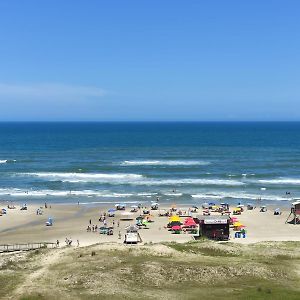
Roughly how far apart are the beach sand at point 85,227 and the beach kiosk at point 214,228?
110cm

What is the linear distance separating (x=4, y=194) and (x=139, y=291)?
148 feet

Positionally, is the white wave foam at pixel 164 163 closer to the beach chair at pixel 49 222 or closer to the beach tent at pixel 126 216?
the beach tent at pixel 126 216

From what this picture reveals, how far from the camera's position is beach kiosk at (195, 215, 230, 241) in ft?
148

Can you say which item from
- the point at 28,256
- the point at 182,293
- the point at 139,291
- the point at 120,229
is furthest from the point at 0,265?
the point at 120,229

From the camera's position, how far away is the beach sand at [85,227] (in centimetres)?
4612

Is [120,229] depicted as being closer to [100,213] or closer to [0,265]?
[100,213]

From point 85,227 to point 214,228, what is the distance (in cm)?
1389

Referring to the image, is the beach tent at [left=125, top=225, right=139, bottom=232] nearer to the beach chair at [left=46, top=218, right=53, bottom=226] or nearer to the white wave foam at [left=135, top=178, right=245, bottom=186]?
the beach chair at [left=46, top=218, right=53, bottom=226]

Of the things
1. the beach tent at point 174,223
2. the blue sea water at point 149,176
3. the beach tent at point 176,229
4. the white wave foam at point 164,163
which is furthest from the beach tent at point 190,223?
the white wave foam at point 164,163

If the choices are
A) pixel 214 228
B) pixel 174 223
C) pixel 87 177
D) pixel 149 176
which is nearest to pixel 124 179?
pixel 149 176

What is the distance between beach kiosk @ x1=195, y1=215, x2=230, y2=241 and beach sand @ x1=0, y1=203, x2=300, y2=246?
1103 mm

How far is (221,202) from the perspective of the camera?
64188 millimetres

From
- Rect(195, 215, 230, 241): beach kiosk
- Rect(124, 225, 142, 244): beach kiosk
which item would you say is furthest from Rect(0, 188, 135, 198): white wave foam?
Rect(195, 215, 230, 241): beach kiosk

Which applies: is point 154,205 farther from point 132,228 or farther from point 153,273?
point 153,273
